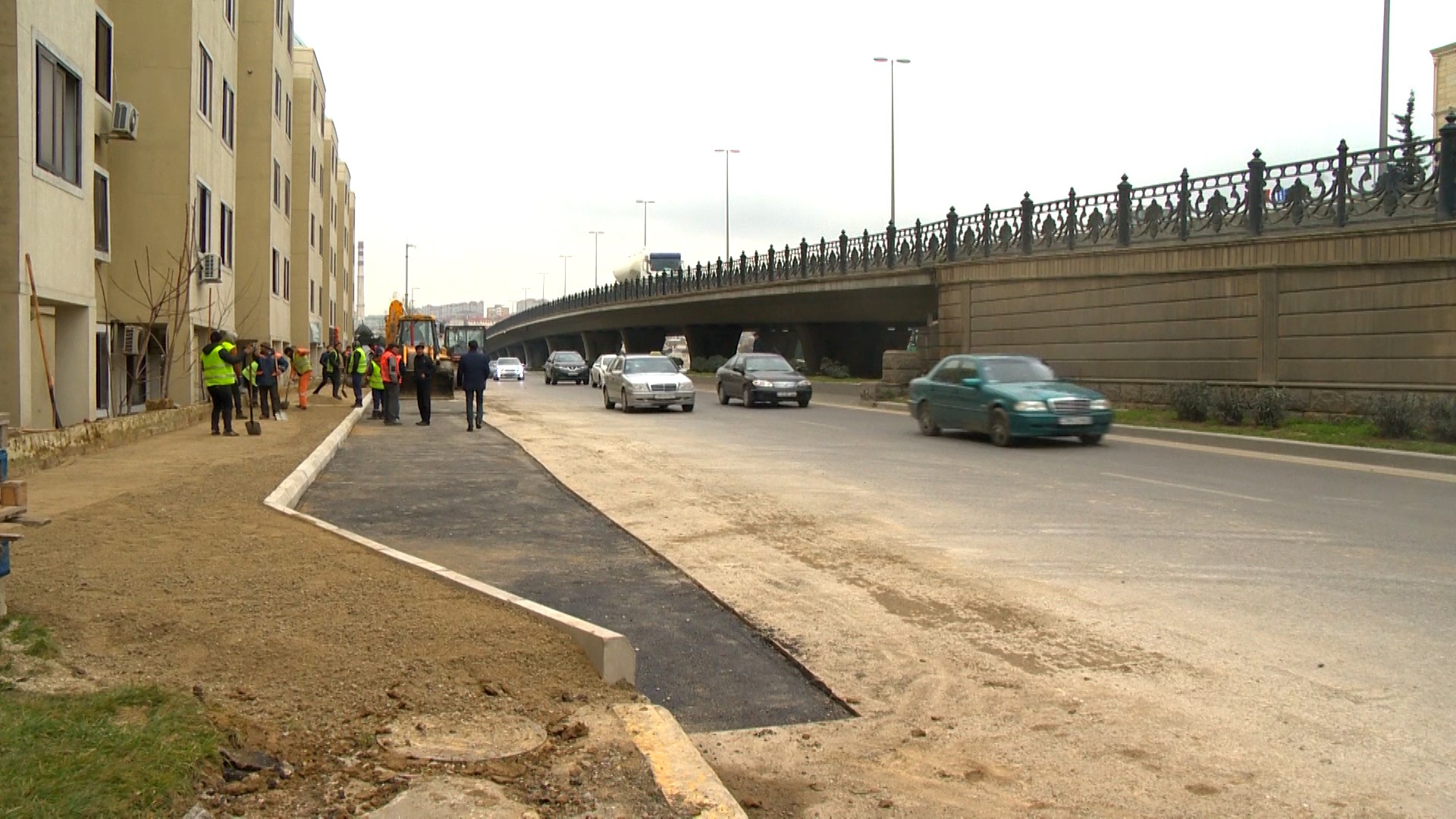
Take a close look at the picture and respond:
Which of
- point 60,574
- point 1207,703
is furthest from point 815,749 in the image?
point 60,574

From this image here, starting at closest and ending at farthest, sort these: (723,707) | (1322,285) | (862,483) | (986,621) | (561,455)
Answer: (723,707), (986,621), (862,483), (561,455), (1322,285)

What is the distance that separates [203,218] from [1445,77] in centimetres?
5184

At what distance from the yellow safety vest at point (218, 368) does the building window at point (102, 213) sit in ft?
14.4

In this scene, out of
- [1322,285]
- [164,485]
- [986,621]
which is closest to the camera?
[986,621]

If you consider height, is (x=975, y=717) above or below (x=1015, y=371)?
below

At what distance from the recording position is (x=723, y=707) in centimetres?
546

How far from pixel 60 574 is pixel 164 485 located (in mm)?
5491

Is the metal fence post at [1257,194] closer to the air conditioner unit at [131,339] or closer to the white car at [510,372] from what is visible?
the air conditioner unit at [131,339]

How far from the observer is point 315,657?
560 cm

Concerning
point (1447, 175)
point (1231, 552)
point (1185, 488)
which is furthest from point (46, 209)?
point (1447, 175)

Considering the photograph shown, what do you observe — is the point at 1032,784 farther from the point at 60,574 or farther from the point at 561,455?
the point at 561,455

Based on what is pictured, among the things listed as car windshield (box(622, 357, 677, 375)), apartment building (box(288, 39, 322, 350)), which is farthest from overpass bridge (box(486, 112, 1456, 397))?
apartment building (box(288, 39, 322, 350))

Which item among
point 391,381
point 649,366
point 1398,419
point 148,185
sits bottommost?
point 1398,419

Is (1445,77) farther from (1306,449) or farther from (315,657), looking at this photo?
(315,657)
